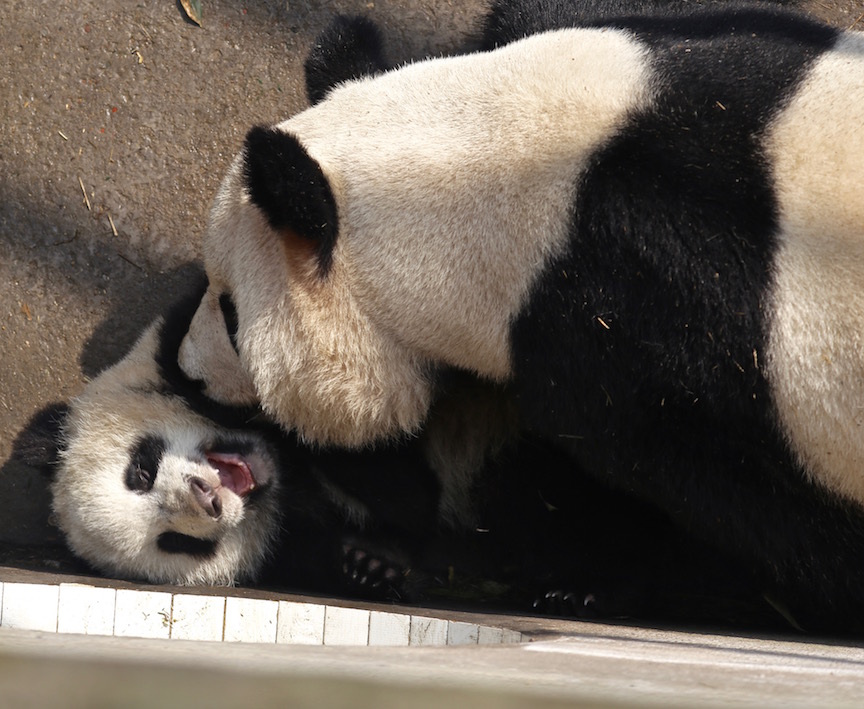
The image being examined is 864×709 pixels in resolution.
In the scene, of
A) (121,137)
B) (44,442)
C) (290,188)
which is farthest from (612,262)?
(121,137)

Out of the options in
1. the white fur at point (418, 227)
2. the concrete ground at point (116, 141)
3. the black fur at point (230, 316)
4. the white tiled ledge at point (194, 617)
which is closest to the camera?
the white fur at point (418, 227)

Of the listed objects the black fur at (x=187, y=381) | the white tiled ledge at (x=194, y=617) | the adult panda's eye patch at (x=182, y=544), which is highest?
the black fur at (x=187, y=381)

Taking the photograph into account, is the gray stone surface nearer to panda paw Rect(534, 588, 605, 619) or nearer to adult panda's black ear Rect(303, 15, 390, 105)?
adult panda's black ear Rect(303, 15, 390, 105)

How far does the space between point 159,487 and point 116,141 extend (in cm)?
126

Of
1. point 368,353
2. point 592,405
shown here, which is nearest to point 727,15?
point 592,405

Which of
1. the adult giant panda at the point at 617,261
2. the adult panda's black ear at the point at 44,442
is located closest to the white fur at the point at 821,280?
the adult giant panda at the point at 617,261

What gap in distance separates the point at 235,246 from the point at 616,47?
1.00m

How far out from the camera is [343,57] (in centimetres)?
242

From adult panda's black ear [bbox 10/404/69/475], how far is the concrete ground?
320mm

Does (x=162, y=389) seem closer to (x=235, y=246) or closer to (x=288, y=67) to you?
(x=235, y=246)

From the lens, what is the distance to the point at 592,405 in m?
1.99

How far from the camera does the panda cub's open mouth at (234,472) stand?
2.50 m

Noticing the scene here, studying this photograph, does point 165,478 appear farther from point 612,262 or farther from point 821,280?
point 821,280

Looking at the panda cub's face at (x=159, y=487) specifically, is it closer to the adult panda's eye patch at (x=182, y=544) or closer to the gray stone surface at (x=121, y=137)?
the adult panda's eye patch at (x=182, y=544)
